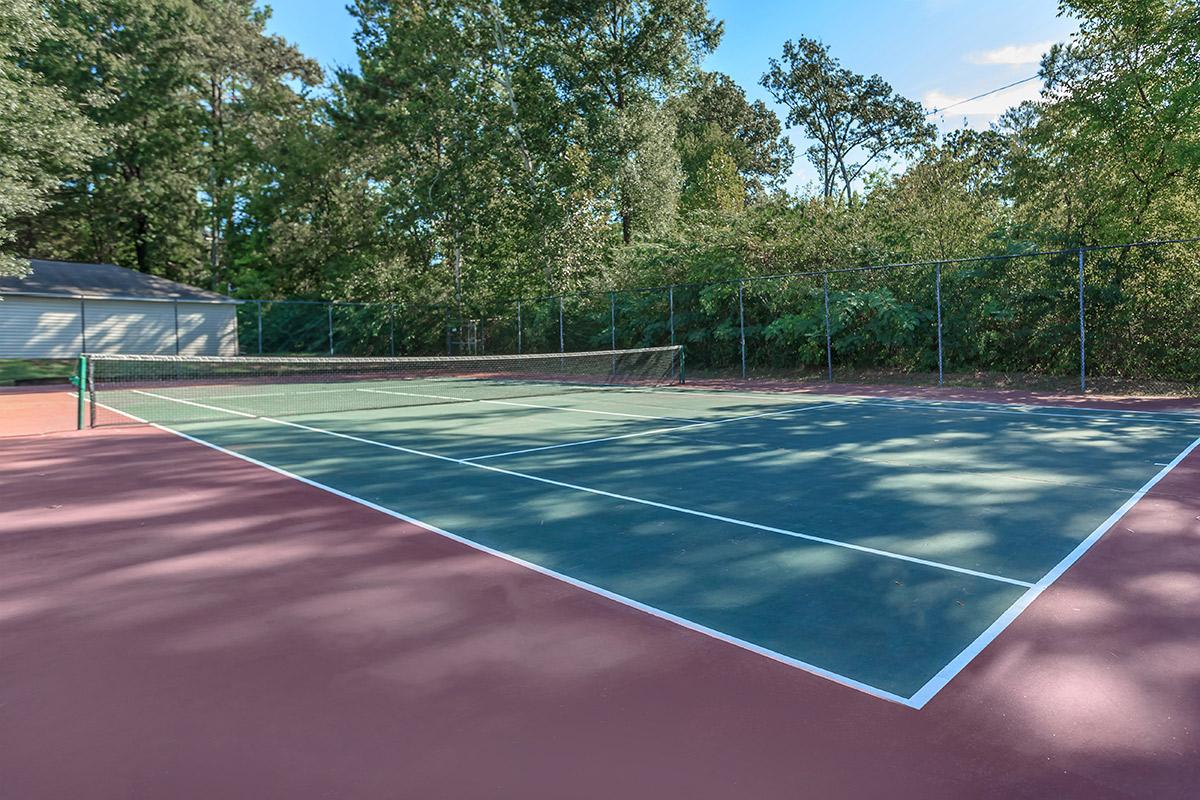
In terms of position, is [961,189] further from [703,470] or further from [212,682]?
[212,682]

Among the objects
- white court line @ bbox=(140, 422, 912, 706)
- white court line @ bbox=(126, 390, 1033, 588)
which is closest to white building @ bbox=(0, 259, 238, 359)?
white court line @ bbox=(126, 390, 1033, 588)

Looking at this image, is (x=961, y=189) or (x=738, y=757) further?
(x=961, y=189)

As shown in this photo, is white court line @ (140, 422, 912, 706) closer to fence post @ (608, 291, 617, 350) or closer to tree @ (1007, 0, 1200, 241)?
tree @ (1007, 0, 1200, 241)

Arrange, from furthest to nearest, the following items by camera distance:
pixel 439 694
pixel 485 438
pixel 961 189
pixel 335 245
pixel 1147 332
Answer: pixel 335 245 < pixel 961 189 < pixel 1147 332 < pixel 485 438 < pixel 439 694

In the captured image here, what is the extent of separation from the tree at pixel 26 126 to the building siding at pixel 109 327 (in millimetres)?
11498

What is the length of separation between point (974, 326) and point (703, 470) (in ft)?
40.4

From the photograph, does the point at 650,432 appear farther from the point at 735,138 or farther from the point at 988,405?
the point at 735,138

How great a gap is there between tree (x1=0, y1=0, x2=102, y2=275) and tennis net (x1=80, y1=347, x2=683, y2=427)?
4045 mm

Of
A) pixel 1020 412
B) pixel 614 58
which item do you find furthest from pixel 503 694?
pixel 614 58

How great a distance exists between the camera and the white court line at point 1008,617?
2943 mm

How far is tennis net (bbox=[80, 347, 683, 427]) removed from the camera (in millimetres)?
14008

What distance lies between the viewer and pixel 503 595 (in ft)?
13.3

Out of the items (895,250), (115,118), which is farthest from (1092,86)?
(115,118)

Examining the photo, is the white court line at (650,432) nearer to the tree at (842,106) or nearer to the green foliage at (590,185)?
the green foliage at (590,185)
